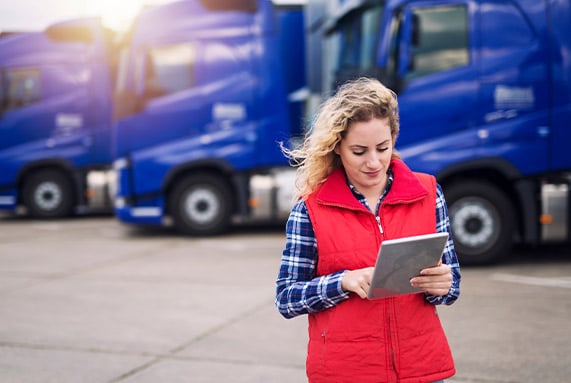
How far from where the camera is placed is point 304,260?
2168mm

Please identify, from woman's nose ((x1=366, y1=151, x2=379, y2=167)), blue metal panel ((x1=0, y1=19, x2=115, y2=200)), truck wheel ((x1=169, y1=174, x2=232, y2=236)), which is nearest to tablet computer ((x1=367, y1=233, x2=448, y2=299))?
woman's nose ((x1=366, y1=151, x2=379, y2=167))

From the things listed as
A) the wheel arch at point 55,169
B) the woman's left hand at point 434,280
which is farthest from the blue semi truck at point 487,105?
the wheel arch at point 55,169

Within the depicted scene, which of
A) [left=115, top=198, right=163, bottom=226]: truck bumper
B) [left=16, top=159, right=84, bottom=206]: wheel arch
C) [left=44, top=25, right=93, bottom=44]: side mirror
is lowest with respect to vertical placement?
[left=115, top=198, right=163, bottom=226]: truck bumper

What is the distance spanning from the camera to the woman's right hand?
6.48ft

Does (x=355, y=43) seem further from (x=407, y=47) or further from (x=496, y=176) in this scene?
(x=496, y=176)

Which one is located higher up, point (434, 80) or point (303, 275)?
point (434, 80)

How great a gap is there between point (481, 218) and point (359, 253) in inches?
224

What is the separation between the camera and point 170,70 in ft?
33.2

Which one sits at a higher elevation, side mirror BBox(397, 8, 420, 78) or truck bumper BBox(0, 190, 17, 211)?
side mirror BBox(397, 8, 420, 78)

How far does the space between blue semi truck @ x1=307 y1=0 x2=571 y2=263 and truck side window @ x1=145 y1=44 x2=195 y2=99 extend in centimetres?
342

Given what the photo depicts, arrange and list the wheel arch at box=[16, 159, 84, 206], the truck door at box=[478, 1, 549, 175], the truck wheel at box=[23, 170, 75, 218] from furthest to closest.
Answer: the truck wheel at box=[23, 170, 75, 218], the wheel arch at box=[16, 159, 84, 206], the truck door at box=[478, 1, 549, 175]

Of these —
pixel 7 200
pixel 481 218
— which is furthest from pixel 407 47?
pixel 7 200

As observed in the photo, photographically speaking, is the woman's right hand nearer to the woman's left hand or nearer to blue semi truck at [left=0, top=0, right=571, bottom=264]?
the woman's left hand

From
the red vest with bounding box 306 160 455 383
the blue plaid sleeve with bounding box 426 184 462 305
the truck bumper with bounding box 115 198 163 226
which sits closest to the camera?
the red vest with bounding box 306 160 455 383
